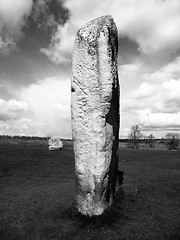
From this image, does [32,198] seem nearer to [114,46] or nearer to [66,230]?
[66,230]

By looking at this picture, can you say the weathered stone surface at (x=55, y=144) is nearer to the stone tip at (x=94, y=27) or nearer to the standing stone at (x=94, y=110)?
the standing stone at (x=94, y=110)

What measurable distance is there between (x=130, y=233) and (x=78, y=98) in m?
3.87

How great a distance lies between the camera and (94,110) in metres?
6.09

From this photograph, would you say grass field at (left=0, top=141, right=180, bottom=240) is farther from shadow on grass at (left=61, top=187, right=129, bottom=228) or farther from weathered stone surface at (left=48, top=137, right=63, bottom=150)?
weathered stone surface at (left=48, top=137, right=63, bottom=150)

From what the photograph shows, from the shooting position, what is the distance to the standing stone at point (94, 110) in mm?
5988

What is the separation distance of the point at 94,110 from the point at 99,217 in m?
3.03

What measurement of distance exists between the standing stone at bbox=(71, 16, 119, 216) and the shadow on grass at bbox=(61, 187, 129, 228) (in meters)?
0.16

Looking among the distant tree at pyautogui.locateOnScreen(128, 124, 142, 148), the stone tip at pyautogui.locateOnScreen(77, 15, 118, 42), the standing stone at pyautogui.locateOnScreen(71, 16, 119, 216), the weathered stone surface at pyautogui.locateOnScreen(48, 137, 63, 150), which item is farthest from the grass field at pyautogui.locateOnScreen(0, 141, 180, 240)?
the distant tree at pyautogui.locateOnScreen(128, 124, 142, 148)

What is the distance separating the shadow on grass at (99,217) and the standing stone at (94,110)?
0.16m

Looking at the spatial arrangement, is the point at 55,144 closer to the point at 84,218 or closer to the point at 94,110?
the point at 84,218

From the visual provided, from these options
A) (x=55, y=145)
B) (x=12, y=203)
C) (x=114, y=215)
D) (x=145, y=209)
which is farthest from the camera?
(x=55, y=145)

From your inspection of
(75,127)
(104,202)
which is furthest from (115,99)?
(104,202)

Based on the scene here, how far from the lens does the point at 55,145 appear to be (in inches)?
1266

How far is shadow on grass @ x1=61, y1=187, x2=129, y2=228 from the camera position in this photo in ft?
18.7
